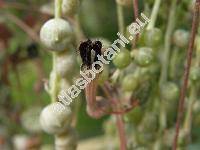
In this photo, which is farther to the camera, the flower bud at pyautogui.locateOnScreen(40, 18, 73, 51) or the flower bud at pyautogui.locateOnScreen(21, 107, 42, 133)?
the flower bud at pyautogui.locateOnScreen(21, 107, 42, 133)

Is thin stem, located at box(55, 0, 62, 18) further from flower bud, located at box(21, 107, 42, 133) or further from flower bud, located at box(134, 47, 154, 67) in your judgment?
flower bud, located at box(21, 107, 42, 133)

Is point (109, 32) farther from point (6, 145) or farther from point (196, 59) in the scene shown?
point (196, 59)

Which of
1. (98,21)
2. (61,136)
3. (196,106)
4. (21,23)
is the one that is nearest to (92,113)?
(61,136)

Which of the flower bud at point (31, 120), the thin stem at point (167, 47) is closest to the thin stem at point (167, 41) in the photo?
the thin stem at point (167, 47)

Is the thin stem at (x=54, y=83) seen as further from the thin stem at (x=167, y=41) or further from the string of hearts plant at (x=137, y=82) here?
the thin stem at (x=167, y=41)

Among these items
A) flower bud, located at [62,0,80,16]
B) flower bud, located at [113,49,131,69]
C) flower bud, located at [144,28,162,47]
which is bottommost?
flower bud, located at [113,49,131,69]

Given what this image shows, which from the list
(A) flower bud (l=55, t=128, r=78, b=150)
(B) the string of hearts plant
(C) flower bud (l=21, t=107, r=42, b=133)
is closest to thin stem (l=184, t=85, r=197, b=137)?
(B) the string of hearts plant

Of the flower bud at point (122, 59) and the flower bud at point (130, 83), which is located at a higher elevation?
the flower bud at point (122, 59)

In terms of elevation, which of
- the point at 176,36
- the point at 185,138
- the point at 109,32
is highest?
the point at 109,32
